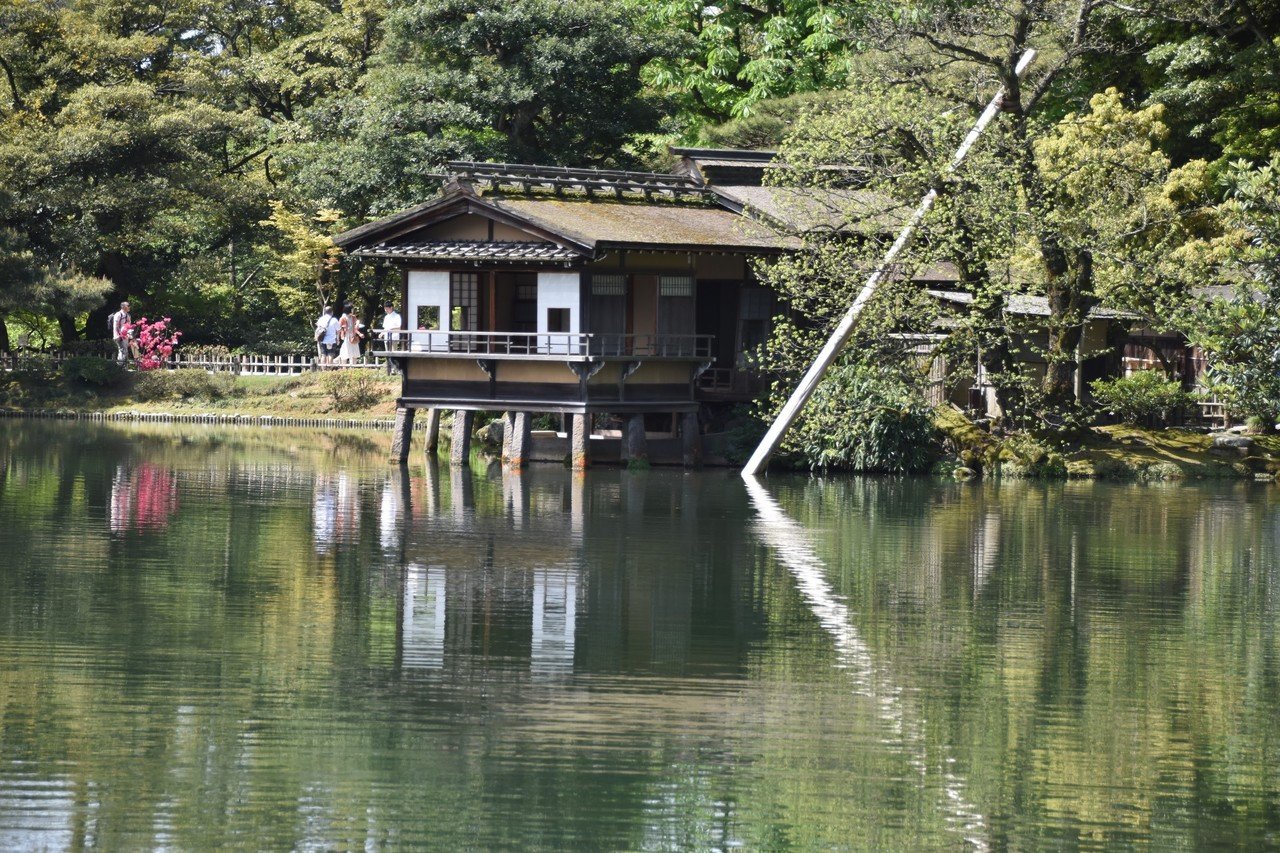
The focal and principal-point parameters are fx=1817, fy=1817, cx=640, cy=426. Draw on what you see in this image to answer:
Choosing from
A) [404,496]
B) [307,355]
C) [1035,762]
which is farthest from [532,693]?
[307,355]

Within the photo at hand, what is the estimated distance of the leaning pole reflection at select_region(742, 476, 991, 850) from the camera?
1189 centimetres

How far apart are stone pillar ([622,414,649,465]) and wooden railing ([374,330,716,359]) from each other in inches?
56.9

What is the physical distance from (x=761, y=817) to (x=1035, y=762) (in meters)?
2.50

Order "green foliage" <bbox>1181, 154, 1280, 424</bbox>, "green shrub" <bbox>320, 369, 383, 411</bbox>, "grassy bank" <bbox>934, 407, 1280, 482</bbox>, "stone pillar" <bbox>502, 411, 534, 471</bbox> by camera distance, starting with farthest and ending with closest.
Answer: "green shrub" <bbox>320, 369, 383, 411</bbox> < "stone pillar" <bbox>502, 411, 534, 471</bbox> < "grassy bank" <bbox>934, 407, 1280, 482</bbox> < "green foliage" <bbox>1181, 154, 1280, 424</bbox>

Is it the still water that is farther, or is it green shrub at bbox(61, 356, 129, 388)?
green shrub at bbox(61, 356, 129, 388)

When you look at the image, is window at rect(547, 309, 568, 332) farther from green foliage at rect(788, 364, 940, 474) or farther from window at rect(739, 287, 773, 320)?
green foliage at rect(788, 364, 940, 474)

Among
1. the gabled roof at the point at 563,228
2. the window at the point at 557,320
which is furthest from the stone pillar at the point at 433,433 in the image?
the window at the point at 557,320

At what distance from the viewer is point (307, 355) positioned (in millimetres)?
52719

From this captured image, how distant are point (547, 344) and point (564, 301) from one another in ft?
3.15

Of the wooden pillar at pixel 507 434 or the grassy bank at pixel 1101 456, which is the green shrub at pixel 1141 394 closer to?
the grassy bank at pixel 1101 456

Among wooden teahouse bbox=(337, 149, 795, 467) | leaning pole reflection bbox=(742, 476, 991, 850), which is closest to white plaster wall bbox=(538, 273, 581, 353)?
wooden teahouse bbox=(337, 149, 795, 467)

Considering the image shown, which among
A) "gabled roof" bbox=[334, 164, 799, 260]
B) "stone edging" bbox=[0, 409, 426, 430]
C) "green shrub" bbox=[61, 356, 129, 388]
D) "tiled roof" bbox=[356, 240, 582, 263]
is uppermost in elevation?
"gabled roof" bbox=[334, 164, 799, 260]

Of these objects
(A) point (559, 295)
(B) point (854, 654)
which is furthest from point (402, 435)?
(B) point (854, 654)

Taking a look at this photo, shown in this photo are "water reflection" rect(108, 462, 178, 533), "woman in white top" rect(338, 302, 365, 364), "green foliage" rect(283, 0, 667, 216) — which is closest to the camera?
"water reflection" rect(108, 462, 178, 533)
